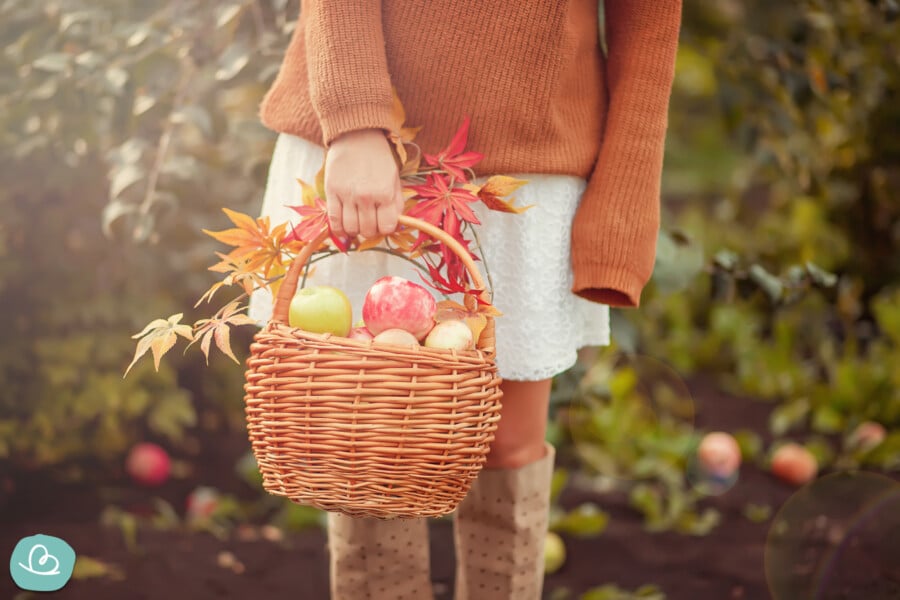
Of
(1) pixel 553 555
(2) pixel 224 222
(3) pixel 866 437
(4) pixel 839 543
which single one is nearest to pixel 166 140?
(2) pixel 224 222

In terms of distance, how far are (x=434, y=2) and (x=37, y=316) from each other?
160 centimetres

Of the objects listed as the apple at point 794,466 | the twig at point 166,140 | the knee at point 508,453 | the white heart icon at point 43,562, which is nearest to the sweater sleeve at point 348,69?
the knee at point 508,453

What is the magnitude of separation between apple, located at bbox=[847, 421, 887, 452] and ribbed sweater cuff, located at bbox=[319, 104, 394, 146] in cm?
203

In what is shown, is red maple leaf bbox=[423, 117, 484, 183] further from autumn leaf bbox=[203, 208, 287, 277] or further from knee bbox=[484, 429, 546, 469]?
knee bbox=[484, 429, 546, 469]

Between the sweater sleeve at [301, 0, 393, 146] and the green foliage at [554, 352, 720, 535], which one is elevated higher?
the sweater sleeve at [301, 0, 393, 146]

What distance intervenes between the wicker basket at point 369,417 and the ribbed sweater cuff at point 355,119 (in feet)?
0.43

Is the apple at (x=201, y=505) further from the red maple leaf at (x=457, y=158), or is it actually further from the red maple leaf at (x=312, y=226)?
the red maple leaf at (x=457, y=158)

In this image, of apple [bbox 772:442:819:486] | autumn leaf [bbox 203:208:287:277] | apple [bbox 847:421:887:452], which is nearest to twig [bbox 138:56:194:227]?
autumn leaf [bbox 203:208:287:277]

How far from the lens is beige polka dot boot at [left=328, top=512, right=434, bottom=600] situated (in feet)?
4.29

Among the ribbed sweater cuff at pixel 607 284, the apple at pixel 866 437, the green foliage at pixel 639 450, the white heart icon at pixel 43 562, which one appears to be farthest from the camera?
the apple at pixel 866 437

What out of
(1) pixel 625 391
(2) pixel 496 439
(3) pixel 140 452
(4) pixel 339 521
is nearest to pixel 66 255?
(3) pixel 140 452

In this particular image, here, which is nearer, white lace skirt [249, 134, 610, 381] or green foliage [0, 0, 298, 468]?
white lace skirt [249, 134, 610, 381]

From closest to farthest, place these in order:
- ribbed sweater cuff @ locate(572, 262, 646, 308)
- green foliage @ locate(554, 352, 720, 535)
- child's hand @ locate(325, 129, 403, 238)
Result: 1. child's hand @ locate(325, 129, 403, 238)
2. ribbed sweater cuff @ locate(572, 262, 646, 308)
3. green foliage @ locate(554, 352, 720, 535)

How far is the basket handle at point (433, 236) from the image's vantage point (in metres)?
1.00
